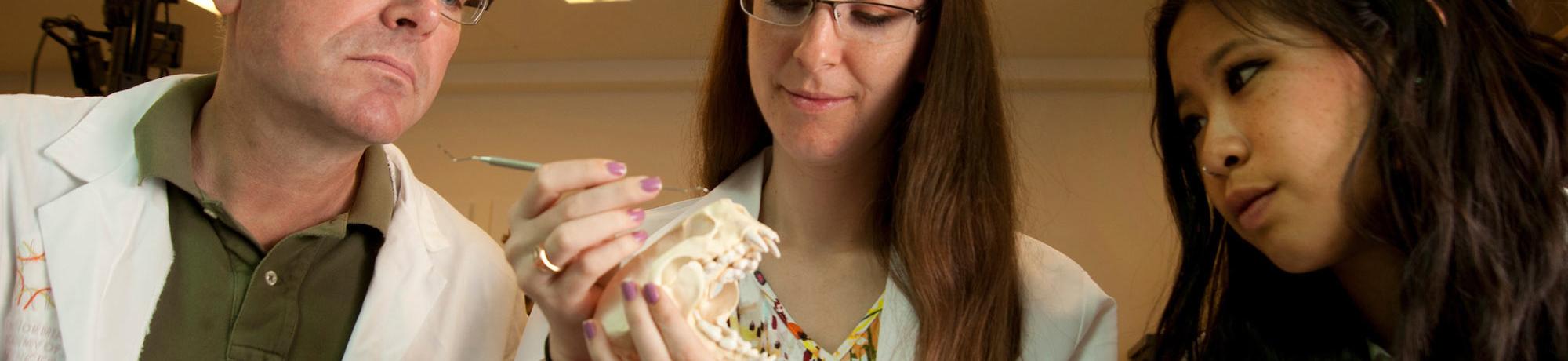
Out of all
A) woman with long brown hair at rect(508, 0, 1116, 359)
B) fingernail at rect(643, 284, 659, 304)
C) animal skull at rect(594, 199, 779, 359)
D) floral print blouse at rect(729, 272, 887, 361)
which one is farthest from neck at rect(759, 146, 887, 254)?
fingernail at rect(643, 284, 659, 304)

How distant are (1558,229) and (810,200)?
876 millimetres

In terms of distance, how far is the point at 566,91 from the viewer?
5.98 metres

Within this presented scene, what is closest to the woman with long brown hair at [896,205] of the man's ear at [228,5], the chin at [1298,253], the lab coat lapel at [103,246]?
the chin at [1298,253]

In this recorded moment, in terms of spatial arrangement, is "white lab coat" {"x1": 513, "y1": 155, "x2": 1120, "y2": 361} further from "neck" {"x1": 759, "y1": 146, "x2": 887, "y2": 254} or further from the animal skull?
the animal skull

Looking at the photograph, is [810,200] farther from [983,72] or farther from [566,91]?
[566,91]

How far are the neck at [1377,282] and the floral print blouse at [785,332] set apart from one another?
561 millimetres

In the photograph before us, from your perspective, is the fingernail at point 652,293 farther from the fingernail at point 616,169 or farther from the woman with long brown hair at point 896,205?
the woman with long brown hair at point 896,205

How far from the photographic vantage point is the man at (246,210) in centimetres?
150

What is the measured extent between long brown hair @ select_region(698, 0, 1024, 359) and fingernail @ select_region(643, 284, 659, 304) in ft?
1.50

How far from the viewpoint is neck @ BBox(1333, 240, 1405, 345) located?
1.22m

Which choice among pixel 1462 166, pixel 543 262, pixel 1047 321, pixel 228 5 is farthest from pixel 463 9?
pixel 1462 166

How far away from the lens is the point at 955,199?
1.54 meters

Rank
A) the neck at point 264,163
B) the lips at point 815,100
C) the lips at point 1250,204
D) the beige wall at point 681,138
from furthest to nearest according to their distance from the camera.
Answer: the beige wall at point 681,138, the neck at point 264,163, the lips at point 815,100, the lips at point 1250,204

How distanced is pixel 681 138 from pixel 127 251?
3851 millimetres
